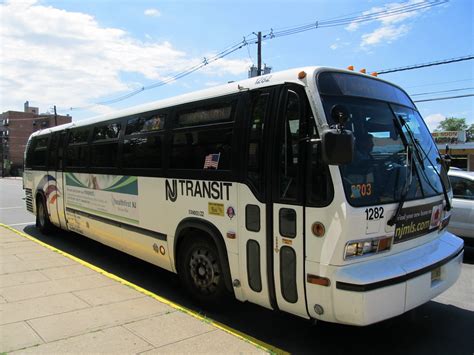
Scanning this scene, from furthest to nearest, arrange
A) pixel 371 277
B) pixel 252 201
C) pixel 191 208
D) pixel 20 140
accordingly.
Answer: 1. pixel 20 140
2. pixel 191 208
3. pixel 252 201
4. pixel 371 277

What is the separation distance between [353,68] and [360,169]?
1318 millimetres

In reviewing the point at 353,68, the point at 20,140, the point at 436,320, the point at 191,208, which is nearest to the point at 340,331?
the point at 436,320

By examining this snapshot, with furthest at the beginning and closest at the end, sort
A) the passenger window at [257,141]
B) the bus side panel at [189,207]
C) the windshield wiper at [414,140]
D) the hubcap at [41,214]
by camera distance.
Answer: the hubcap at [41,214] → the bus side panel at [189,207] → the windshield wiper at [414,140] → the passenger window at [257,141]

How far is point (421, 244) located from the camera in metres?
4.32

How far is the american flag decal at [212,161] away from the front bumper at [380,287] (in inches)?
70.6

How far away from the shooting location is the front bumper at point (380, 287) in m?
3.52

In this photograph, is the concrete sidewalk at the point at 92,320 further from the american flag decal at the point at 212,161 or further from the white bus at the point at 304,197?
the american flag decal at the point at 212,161

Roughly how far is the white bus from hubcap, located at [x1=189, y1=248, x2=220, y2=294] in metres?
0.02

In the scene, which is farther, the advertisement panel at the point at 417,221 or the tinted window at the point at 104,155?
the tinted window at the point at 104,155

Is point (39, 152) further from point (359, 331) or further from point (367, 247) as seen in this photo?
point (367, 247)

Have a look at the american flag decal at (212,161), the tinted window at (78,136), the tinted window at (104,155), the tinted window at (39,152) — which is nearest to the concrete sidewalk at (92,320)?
the american flag decal at (212,161)

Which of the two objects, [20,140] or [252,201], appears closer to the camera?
[252,201]

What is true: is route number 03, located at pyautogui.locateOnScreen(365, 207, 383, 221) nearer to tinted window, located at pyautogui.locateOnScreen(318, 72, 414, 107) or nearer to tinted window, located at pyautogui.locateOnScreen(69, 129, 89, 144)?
tinted window, located at pyautogui.locateOnScreen(318, 72, 414, 107)

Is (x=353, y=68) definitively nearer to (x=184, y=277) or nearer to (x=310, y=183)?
(x=310, y=183)
